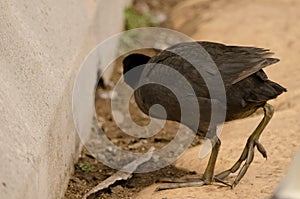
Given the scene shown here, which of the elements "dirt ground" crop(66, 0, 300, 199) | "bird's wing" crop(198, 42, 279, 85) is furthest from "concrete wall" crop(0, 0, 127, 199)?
"bird's wing" crop(198, 42, 279, 85)

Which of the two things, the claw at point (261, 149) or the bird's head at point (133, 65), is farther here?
the bird's head at point (133, 65)

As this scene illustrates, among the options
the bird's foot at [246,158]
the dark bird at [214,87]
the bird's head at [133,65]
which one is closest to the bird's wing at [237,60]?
the dark bird at [214,87]

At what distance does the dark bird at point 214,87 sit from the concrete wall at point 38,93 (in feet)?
1.97

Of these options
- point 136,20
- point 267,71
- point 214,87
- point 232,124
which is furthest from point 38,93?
point 136,20

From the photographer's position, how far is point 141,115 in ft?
21.1

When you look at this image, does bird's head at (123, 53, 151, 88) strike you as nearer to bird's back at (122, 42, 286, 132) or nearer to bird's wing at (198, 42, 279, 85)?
bird's back at (122, 42, 286, 132)

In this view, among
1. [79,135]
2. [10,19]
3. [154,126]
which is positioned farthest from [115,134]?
[10,19]

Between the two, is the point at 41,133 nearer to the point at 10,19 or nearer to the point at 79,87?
the point at 10,19

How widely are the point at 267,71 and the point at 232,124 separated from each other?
0.92m

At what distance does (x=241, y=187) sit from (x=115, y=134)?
170 centimetres

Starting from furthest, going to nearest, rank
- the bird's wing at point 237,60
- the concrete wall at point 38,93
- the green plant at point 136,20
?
the green plant at point 136,20, the bird's wing at point 237,60, the concrete wall at point 38,93

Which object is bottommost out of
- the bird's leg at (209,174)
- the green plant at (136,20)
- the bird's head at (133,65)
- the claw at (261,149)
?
the claw at (261,149)

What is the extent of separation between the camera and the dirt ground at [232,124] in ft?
15.7

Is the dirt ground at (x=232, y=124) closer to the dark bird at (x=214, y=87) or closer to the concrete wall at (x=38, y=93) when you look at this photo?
the dark bird at (x=214, y=87)
